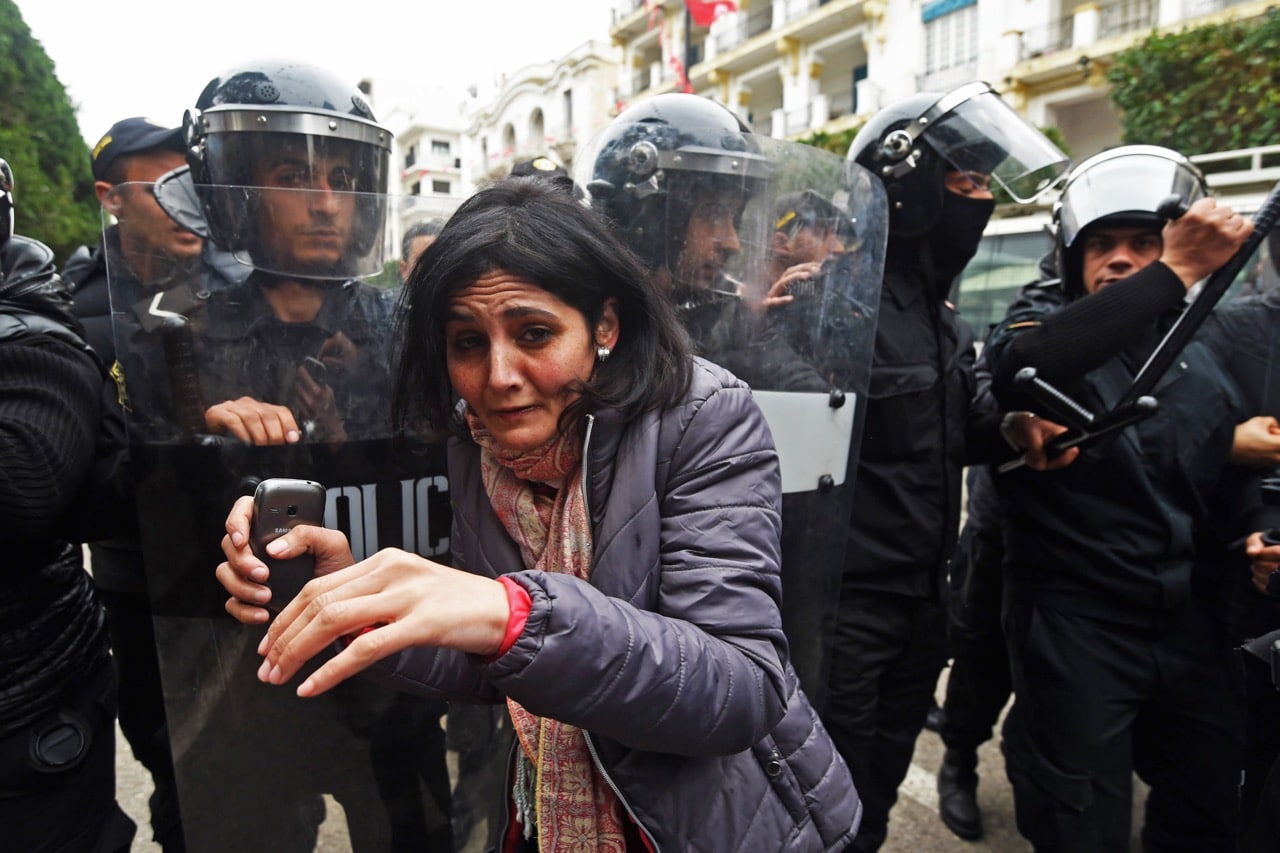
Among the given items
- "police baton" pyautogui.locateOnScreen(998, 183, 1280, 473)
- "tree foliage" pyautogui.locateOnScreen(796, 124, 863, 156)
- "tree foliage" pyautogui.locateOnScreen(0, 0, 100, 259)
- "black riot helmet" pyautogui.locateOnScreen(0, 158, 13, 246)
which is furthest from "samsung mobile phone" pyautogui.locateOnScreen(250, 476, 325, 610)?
"tree foliage" pyautogui.locateOnScreen(796, 124, 863, 156)

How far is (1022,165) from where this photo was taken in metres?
2.09

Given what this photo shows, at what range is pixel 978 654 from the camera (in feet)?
8.95

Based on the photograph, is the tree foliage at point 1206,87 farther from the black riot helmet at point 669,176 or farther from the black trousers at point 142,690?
the black trousers at point 142,690

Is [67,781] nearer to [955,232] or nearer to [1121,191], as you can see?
[955,232]

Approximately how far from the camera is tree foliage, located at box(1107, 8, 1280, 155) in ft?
32.9

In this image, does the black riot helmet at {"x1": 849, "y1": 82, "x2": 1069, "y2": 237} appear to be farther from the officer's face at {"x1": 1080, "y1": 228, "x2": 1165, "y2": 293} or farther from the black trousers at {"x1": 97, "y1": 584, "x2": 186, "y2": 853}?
the black trousers at {"x1": 97, "y1": 584, "x2": 186, "y2": 853}

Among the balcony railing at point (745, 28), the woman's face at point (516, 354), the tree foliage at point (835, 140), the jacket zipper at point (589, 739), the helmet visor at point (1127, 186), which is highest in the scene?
the balcony railing at point (745, 28)

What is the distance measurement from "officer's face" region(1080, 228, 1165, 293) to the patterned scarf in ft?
5.27

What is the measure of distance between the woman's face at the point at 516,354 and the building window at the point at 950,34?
20.3 m

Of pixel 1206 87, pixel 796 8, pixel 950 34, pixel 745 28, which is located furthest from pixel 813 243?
pixel 745 28

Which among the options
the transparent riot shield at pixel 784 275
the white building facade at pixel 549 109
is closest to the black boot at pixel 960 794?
the transparent riot shield at pixel 784 275

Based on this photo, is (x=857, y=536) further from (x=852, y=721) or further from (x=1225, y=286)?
(x=1225, y=286)

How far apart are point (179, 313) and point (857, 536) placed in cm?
156

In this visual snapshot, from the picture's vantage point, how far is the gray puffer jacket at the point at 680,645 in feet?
2.83
